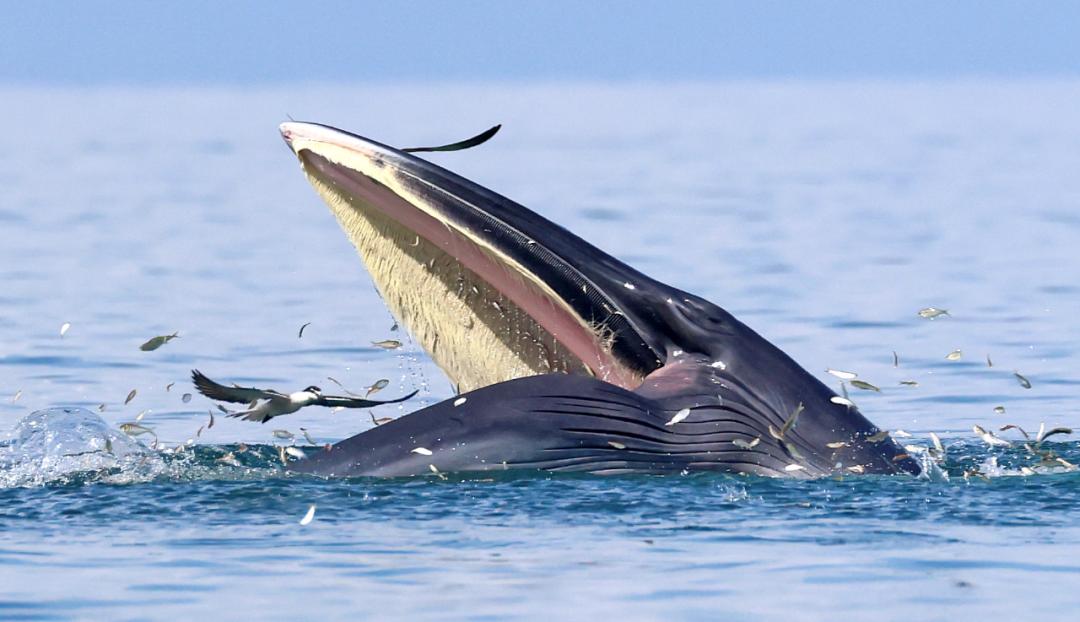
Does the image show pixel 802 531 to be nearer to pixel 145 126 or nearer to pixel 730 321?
pixel 730 321

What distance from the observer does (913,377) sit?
750 inches

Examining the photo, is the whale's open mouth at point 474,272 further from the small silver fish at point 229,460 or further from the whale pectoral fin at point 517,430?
the small silver fish at point 229,460

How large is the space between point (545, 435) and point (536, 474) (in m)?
0.24

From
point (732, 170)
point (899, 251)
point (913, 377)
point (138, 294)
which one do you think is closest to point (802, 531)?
point (913, 377)

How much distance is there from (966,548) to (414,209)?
11.0 feet

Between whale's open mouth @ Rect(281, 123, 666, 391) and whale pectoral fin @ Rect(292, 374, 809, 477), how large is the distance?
1.76 feet

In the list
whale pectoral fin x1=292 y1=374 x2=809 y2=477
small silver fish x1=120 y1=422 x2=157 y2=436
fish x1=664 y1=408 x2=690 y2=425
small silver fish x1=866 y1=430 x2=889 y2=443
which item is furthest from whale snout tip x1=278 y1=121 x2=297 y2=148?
small silver fish x1=866 y1=430 x2=889 y2=443

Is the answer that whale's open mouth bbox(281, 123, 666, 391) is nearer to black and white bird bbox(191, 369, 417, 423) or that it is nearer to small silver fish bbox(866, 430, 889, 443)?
black and white bird bbox(191, 369, 417, 423)

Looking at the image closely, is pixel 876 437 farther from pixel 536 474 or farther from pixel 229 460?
pixel 229 460

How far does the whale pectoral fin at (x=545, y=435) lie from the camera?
10883mm

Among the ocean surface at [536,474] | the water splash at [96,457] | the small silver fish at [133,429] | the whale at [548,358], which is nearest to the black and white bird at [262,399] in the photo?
the whale at [548,358]

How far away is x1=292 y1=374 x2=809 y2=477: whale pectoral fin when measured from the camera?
10883 mm

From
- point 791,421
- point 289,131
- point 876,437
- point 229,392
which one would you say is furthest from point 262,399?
point 876,437

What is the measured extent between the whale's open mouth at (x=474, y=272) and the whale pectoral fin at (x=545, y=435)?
54 centimetres
